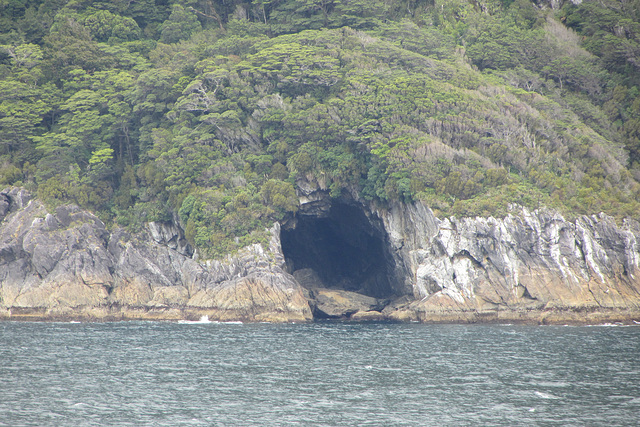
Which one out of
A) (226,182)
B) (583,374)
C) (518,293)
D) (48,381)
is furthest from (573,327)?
(48,381)

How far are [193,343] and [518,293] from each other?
24.7 metres

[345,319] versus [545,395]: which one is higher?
[545,395]

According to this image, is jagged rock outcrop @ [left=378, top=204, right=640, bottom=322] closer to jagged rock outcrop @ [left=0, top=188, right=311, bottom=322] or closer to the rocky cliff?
the rocky cliff

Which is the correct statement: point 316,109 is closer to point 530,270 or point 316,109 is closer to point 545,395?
point 530,270

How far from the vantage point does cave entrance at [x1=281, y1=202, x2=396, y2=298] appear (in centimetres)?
6481

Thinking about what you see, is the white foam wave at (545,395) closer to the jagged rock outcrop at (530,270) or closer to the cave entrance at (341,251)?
the jagged rock outcrop at (530,270)

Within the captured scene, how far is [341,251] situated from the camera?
69.6 meters

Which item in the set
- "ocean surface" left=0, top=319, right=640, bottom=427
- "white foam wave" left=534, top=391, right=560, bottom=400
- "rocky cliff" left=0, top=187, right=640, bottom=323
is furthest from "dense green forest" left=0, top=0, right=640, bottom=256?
"white foam wave" left=534, top=391, right=560, bottom=400

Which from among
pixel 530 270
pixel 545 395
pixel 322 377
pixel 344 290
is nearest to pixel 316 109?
pixel 344 290

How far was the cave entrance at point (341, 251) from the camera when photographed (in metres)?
64.8

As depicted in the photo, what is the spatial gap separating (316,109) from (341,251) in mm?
15400

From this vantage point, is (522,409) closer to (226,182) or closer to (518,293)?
(518,293)

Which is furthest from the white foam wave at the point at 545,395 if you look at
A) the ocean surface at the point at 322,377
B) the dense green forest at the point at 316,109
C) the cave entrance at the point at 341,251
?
the cave entrance at the point at 341,251

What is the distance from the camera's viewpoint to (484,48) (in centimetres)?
7350
